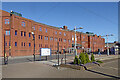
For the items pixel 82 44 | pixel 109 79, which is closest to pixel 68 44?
pixel 82 44

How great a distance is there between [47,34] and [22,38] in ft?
45.3

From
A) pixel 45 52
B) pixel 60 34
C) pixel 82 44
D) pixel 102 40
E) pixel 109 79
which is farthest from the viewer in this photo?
pixel 102 40

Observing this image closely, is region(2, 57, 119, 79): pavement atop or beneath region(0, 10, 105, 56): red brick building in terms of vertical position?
beneath

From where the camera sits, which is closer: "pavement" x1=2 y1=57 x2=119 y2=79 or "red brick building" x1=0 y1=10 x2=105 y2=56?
"pavement" x1=2 y1=57 x2=119 y2=79

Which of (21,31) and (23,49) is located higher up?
(21,31)

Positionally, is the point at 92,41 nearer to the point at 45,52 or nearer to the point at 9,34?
the point at 9,34

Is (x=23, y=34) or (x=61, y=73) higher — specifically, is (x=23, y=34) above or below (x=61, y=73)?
above

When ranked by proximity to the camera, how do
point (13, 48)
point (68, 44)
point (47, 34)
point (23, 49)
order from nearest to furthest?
point (13, 48), point (23, 49), point (47, 34), point (68, 44)

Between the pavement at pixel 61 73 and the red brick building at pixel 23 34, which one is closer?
the pavement at pixel 61 73

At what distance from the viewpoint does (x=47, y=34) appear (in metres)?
51.6

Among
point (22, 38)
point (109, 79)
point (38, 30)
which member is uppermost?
point (38, 30)

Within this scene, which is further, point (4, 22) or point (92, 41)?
point (92, 41)

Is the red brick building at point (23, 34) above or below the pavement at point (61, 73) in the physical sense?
above

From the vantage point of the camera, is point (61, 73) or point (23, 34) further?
point (23, 34)
